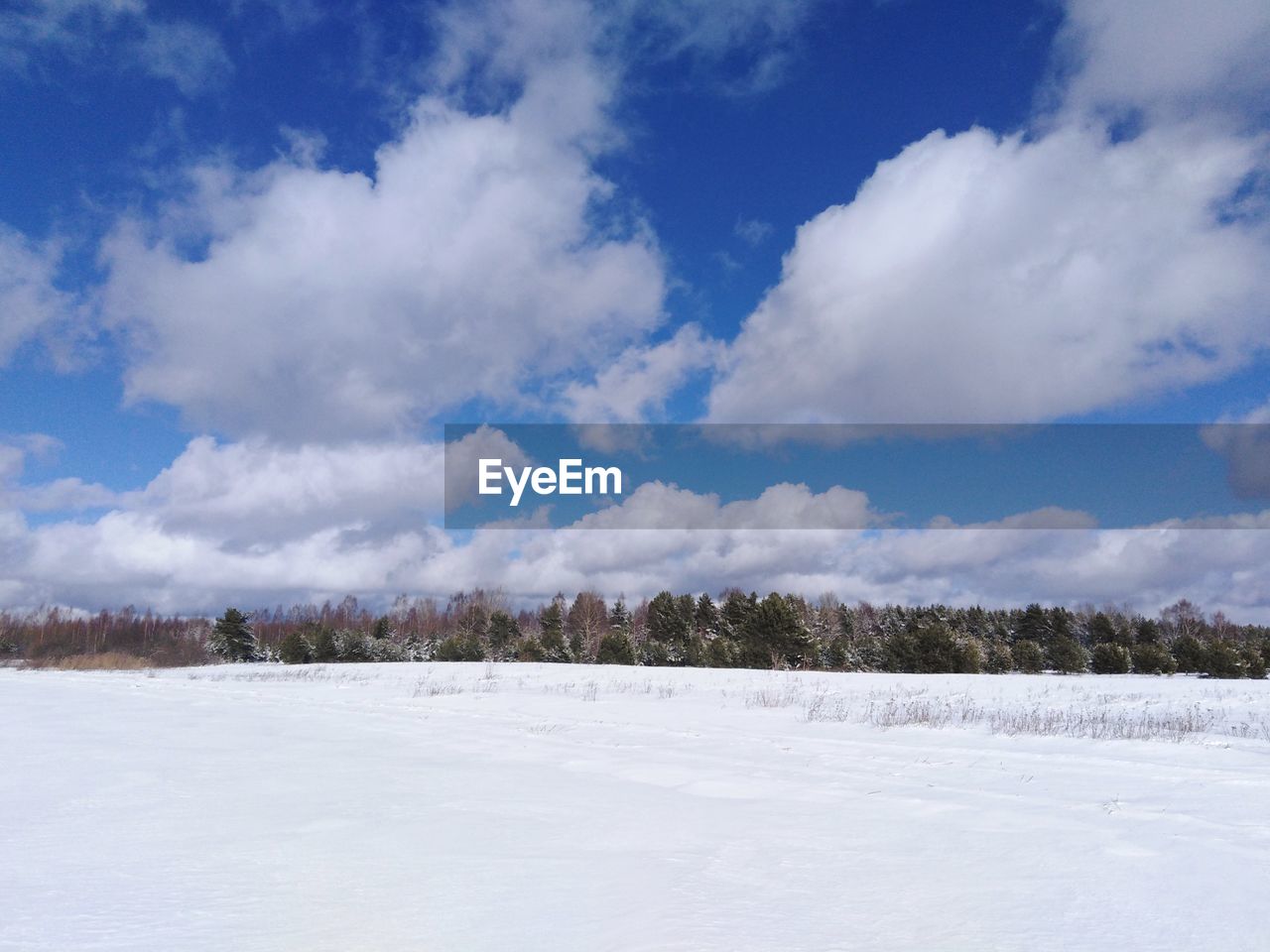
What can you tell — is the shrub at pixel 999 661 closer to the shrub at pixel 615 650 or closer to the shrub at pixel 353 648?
the shrub at pixel 615 650

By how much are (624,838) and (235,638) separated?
6279 cm

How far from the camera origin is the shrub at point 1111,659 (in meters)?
40.6

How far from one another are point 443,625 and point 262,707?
9590 cm

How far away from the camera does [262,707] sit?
15930 mm

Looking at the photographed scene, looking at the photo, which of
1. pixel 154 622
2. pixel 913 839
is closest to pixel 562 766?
pixel 913 839

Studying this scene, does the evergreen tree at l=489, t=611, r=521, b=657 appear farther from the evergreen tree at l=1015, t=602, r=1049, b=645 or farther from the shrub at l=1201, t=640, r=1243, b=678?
the shrub at l=1201, t=640, r=1243, b=678

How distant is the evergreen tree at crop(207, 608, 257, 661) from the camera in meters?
59.2

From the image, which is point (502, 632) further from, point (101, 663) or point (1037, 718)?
point (1037, 718)

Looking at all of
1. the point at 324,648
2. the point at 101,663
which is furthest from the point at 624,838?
the point at 324,648

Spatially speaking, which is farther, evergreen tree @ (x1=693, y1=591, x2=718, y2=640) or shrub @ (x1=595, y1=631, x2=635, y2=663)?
evergreen tree @ (x1=693, y1=591, x2=718, y2=640)

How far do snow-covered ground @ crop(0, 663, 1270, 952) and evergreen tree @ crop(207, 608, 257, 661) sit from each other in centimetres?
5185

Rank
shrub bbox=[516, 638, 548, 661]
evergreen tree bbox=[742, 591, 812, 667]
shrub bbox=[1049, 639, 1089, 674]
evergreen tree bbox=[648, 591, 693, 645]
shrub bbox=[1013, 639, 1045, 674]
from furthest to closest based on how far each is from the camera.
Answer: evergreen tree bbox=[648, 591, 693, 645] < shrub bbox=[516, 638, 548, 661] < shrub bbox=[1049, 639, 1089, 674] < shrub bbox=[1013, 639, 1045, 674] < evergreen tree bbox=[742, 591, 812, 667]

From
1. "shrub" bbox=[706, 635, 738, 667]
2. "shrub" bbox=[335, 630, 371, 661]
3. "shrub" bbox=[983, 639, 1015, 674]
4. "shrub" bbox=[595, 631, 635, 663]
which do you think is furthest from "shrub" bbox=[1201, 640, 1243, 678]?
"shrub" bbox=[335, 630, 371, 661]

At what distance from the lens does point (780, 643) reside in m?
39.8
